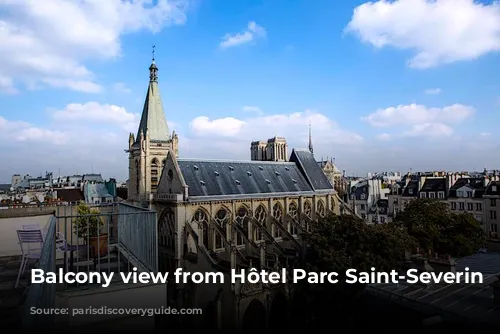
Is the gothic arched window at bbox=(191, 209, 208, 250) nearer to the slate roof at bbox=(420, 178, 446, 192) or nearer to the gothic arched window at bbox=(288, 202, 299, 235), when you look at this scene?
the gothic arched window at bbox=(288, 202, 299, 235)

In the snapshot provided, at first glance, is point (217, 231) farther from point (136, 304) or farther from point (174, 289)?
point (136, 304)

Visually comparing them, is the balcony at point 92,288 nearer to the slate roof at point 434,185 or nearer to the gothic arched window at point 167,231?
the gothic arched window at point 167,231

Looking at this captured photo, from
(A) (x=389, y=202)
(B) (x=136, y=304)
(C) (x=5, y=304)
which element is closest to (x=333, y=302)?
(B) (x=136, y=304)

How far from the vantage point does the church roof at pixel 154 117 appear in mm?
38312

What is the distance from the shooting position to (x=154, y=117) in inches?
1528

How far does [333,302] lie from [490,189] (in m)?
36.4

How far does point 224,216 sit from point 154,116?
15.7 metres

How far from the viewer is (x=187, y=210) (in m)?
26.6

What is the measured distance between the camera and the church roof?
38312 mm

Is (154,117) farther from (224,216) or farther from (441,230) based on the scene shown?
Result: (441,230)

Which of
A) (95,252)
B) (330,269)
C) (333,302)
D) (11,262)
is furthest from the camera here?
(330,269)

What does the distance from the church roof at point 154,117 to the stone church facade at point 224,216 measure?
0.10m

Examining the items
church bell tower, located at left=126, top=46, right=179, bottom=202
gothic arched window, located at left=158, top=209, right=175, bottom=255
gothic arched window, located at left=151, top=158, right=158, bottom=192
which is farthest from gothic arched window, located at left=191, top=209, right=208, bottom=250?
gothic arched window, located at left=151, top=158, right=158, bottom=192

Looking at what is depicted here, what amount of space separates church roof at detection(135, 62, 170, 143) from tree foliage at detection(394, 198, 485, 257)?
24374 mm
